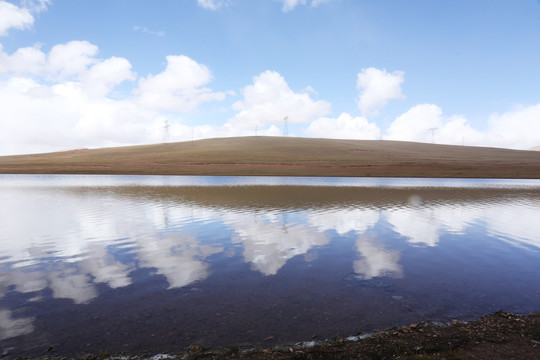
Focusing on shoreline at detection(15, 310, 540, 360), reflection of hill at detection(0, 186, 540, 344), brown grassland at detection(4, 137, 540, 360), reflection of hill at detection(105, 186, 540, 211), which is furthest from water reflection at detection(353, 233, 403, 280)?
reflection of hill at detection(105, 186, 540, 211)

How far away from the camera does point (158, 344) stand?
620 cm

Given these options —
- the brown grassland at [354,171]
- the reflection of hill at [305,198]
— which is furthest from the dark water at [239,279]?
the reflection of hill at [305,198]

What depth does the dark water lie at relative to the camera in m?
6.75

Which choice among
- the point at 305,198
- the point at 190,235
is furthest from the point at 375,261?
the point at 305,198

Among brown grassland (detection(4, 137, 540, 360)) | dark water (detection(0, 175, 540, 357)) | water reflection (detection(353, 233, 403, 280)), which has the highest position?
brown grassland (detection(4, 137, 540, 360))

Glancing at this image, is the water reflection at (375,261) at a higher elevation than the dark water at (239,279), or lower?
lower

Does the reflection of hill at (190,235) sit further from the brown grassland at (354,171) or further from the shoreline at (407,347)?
the brown grassland at (354,171)

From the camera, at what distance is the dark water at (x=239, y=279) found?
22.1 feet

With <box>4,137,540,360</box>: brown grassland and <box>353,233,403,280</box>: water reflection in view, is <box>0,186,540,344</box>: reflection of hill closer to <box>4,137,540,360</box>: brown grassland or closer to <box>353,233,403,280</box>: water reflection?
<box>353,233,403,280</box>: water reflection

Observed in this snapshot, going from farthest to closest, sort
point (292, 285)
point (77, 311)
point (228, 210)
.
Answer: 1. point (228, 210)
2. point (292, 285)
3. point (77, 311)

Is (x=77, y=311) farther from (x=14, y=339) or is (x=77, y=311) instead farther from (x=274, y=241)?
(x=274, y=241)

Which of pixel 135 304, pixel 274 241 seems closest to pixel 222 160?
pixel 274 241

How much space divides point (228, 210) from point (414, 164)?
3174 inches

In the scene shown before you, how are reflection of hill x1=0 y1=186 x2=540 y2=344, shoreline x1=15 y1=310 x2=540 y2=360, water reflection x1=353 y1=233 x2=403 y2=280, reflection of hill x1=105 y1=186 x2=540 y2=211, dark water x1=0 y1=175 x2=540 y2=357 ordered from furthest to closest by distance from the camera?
reflection of hill x1=105 y1=186 x2=540 y2=211, water reflection x1=353 y1=233 x2=403 y2=280, reflection of hill x1=0 y1=186 x2=540 y2=344, dark water x1=0 y1=175 x2=540 y2=357, shoreline x1=15 y1=310 x2=540 y2=360
